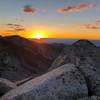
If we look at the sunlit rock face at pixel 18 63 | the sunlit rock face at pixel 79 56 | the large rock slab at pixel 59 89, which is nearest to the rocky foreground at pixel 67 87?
the large rock slab at pixel 59 89

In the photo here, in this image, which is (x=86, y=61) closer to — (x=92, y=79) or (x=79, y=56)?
(x=79, y=56)

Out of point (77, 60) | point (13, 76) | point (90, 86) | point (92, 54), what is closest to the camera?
point (90, 86)

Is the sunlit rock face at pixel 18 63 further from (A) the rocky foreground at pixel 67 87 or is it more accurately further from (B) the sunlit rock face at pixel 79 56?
(A) the rocky foreground at pixel 67 87

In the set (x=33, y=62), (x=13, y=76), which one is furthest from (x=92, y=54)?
(x=33, y=62)

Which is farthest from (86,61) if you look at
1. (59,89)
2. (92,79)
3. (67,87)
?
(59,89)

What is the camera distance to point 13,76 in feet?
66.1

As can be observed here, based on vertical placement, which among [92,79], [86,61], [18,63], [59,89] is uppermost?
[86,61]

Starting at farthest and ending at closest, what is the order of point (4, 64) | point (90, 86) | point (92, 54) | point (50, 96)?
point (4, 64) → point (92, 54) → point (90, 86) → point (50, 96)

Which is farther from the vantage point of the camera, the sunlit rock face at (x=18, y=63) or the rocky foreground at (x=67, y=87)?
the sunlit rock face at (x=18, y=63)

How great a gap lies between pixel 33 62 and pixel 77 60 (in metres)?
26.8

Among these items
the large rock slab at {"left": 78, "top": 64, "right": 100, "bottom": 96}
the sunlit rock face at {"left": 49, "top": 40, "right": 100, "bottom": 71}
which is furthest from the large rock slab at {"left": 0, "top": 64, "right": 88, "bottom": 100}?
the sunlit rock face at {"left": 49, "top": 40, "right": 100, "bottom": 71}

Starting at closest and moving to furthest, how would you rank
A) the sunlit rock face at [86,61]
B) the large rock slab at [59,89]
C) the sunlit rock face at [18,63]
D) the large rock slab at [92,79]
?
the large rock slab at [59,89]
the large rock slab at [92,79]
the sunlit rock face at [86,61]
the sunlit rock face at [18,63]

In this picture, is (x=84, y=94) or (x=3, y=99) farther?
(x=3, y=99)

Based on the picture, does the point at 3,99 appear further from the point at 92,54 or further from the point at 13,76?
the point at 13,76
